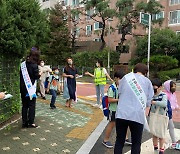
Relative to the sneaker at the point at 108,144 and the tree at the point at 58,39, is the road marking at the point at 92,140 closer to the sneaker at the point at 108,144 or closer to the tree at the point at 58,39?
the sneaker at the point at 108,144

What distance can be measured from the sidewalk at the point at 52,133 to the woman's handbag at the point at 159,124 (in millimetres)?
1442

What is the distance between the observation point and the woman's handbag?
4.20 meters

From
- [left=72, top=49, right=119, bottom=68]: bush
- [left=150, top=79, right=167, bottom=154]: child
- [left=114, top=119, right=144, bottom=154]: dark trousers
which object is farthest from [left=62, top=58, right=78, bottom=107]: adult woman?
[left=72, top=49, right=119, bottom=68]: bush

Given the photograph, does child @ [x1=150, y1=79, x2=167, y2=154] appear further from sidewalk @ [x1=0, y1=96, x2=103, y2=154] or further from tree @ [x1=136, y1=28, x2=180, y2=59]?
tree @ [x1=136, y1=28, x2=180, y2=59]

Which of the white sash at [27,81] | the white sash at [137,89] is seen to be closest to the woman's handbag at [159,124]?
the white sash at [137,89]

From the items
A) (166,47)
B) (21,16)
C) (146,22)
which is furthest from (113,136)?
(166,47)

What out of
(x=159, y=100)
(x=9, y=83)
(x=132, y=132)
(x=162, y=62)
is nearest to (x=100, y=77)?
(x=9, y=83)

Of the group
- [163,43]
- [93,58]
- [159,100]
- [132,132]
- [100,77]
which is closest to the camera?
[132,132]

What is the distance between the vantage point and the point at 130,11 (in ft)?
83.4

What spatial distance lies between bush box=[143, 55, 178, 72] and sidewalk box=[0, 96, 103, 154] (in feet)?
56.2

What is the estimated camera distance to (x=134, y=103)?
349 centimetres

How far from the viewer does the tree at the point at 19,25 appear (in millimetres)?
5266

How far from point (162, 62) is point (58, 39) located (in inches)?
514

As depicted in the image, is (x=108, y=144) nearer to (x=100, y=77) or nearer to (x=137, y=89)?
(x=137, y=89)
